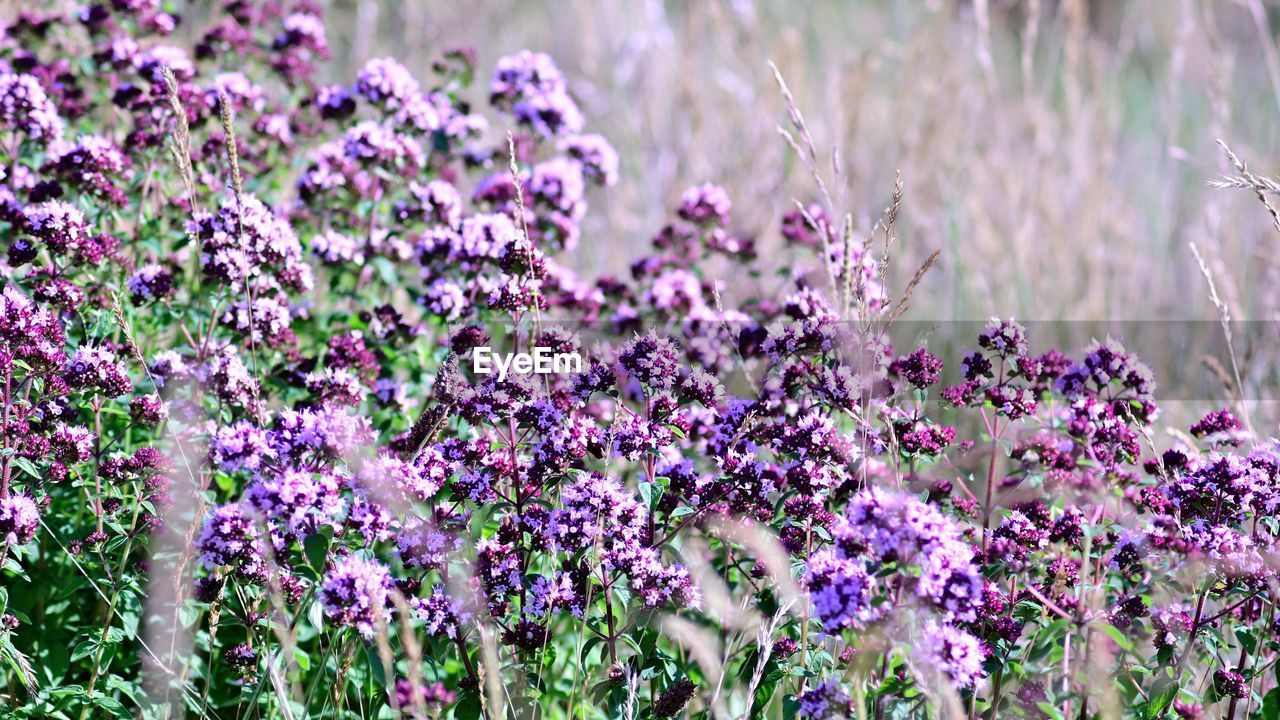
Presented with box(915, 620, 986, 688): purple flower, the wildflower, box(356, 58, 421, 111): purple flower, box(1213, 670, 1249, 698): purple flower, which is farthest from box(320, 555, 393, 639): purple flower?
box(356, 58, 421, 111): purple flower

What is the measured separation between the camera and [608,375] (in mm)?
2594

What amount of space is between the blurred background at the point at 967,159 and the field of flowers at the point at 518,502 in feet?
8.89

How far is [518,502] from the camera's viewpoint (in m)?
2.57

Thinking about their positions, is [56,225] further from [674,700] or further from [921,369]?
[921,369]

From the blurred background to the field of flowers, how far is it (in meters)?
2.71

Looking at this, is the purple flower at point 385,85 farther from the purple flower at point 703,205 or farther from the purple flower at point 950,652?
the purple flower at point 950,652

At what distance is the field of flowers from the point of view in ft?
7.72

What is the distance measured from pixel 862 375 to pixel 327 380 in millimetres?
1414

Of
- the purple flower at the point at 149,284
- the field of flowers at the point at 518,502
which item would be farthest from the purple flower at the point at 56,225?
the purple flower at the point at 149,284

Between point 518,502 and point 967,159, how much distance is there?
5.44 m

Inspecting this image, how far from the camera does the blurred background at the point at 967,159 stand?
6000 millimetres

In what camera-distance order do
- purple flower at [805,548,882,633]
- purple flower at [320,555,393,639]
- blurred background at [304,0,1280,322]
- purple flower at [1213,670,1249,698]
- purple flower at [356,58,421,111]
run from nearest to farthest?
purple flower at [805,548,882,633] < purple flower at [320,555,393,639] < purple flower at [1213,670,1249,698] < purple flower at [356,58,421,111] < blurred background at [304,0,1280,322]

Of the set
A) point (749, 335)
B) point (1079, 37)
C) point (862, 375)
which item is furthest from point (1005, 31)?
point (862, 375)

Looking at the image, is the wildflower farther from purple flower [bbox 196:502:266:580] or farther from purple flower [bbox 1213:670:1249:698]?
purple flower [bbox 1213:670:1249:698]
